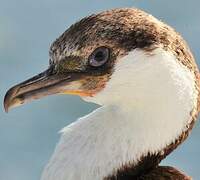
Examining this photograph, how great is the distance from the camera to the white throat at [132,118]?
12.7ft

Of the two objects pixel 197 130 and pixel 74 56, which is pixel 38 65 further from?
pixel 74 56

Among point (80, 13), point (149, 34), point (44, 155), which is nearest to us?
point (149, 34)

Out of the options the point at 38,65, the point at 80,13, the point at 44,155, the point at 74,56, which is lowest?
the point at 74,56

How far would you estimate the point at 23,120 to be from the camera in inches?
287

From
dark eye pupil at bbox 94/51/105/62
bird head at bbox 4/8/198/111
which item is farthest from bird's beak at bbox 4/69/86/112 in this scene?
dark eye pupil at bbox 94/51/105/62

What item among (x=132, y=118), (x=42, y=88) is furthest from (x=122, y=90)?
(x=42, y=88)

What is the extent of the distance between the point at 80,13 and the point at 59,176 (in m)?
4.05

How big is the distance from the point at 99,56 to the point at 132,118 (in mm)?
303

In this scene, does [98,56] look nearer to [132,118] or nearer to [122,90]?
[122,90]

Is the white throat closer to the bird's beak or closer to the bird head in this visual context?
the bird head

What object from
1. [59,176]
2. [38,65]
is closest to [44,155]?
[38,65]

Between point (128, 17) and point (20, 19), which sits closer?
point (128, 17)

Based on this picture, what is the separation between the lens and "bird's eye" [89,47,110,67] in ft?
12.9

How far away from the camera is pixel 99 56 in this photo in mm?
3939
